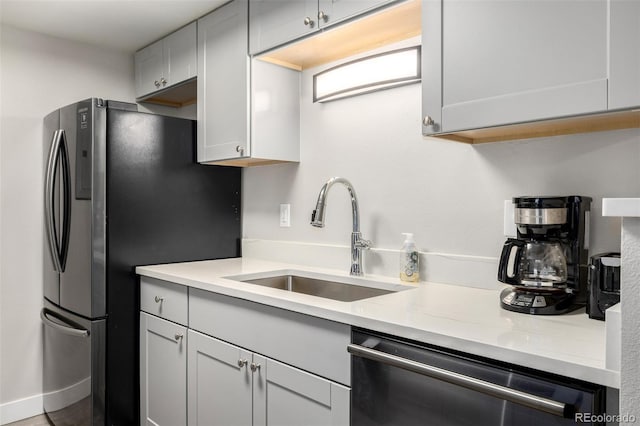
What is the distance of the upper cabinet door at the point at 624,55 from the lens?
1.06 m

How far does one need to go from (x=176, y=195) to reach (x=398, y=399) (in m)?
1.69

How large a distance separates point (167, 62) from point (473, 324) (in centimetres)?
234

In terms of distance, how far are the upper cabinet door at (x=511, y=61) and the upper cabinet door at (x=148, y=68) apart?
1902mm

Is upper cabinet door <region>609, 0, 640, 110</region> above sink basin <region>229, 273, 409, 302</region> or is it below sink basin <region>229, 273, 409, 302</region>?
above

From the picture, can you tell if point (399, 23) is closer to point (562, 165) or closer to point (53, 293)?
point (562, 165)

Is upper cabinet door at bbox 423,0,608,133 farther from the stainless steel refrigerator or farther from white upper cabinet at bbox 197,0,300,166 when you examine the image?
the stainless steel refrigerator

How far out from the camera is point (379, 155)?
6.70 ft

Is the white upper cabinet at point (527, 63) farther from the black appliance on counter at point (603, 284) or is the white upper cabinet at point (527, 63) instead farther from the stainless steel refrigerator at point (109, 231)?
the stainless steel refrigerator at point (109, 231)

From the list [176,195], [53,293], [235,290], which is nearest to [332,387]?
[235,290]

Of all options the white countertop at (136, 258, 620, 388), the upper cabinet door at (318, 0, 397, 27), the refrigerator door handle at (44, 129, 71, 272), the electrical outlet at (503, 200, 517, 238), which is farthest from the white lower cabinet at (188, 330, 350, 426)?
the upper cabinet door at (318, 0, 397, 27)

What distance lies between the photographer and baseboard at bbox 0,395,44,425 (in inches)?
105

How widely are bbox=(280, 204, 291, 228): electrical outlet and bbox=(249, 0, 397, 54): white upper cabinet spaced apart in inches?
31.5

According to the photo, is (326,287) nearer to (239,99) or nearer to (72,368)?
(239,99)

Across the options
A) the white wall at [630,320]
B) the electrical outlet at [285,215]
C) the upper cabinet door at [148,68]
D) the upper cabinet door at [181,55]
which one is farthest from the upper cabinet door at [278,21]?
Answer: the white wall at [630,320]
